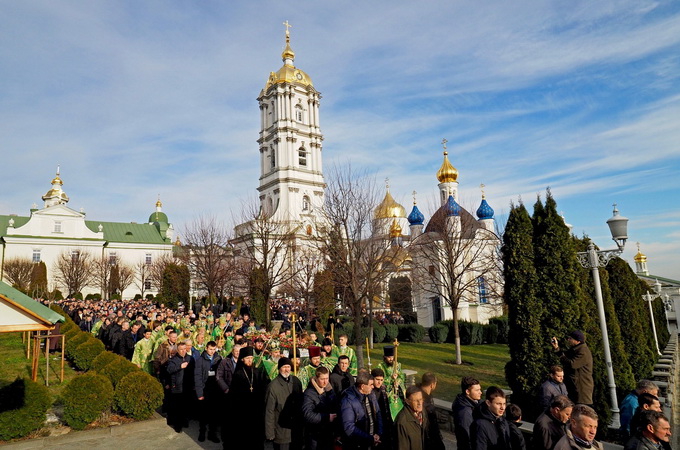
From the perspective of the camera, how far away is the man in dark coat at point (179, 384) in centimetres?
869

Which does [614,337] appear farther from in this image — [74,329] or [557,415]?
[74,329]

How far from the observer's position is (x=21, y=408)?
8031mm

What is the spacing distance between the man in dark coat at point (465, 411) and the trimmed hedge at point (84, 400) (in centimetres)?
721

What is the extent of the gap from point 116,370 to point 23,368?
6.52 m

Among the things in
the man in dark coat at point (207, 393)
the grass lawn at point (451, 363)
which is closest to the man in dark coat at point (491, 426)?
the man in dark coat at point (207, 393)

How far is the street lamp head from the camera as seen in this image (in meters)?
9.27

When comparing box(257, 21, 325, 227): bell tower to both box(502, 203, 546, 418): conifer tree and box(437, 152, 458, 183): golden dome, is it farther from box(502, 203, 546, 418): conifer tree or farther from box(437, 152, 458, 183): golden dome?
box(502, 203, 546, 418): conifer tree

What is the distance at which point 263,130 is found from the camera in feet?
185

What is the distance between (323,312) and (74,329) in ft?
39.2

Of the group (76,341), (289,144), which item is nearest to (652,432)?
(76,341)

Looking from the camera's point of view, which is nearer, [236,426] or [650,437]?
[650,437]

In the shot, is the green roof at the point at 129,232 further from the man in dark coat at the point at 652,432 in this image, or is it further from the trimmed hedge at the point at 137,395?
the man in dark coat at the point at 652,432

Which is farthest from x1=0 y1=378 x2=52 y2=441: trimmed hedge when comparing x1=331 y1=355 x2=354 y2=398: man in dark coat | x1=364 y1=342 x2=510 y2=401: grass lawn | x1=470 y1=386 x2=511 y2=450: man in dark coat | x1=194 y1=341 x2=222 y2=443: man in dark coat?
x1=364 y1=342 x2=510 y2=401: grass lawn

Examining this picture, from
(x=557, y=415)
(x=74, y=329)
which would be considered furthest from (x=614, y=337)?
(x=74, y=329)
